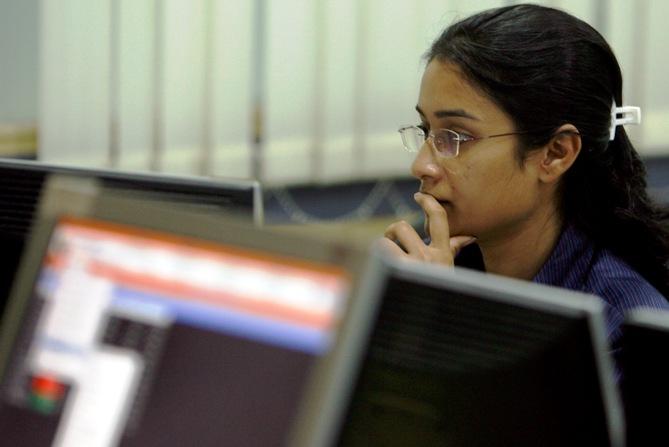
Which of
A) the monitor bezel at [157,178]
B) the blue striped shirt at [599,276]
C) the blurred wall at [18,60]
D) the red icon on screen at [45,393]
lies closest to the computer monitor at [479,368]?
the red icon on screen at [45,393]

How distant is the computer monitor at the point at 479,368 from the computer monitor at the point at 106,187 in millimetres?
401

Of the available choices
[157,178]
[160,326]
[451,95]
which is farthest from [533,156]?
[160,326]

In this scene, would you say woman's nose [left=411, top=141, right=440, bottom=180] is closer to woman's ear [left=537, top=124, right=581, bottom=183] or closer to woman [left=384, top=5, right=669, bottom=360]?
woman [left=384, top=5, right=669, bottom=360]

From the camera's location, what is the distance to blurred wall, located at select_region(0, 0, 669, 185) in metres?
2.93

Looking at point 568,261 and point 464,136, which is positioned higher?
point 464,136

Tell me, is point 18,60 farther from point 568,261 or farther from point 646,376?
point 646,376

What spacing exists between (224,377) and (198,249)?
9cm

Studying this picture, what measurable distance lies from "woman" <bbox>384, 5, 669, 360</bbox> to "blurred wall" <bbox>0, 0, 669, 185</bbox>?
1200 millimetres

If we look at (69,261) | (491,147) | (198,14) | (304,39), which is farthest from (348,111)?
(69,261)

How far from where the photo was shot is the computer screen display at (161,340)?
80cm

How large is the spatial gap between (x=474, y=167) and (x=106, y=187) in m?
0.69

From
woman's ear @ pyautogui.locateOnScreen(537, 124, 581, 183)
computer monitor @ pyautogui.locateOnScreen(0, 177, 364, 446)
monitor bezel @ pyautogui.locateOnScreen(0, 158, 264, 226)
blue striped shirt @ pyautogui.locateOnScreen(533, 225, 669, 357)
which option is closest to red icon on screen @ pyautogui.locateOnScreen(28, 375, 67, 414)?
computer monitor @ pyautogui.locateOnScreen(0, 177, 364, 446)

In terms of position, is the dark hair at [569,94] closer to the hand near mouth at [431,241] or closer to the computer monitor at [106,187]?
the hand near mouth at [431,241]

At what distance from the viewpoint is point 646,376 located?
3.07ft
